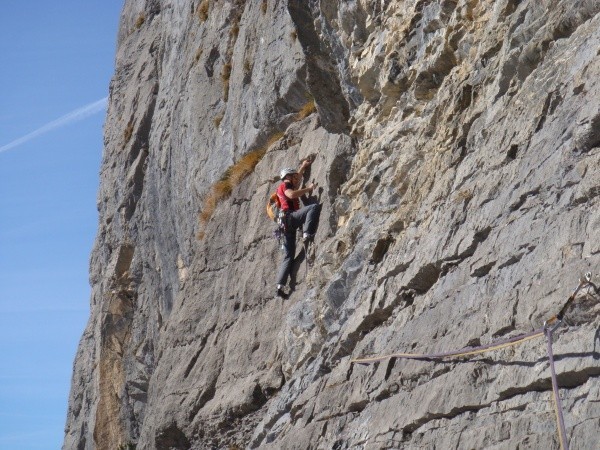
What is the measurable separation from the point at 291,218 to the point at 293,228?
217 mm

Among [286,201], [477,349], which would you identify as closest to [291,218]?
[286,201]

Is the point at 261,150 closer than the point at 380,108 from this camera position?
No

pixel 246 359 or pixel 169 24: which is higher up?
pixel 169 24

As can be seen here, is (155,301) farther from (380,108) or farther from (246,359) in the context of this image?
(380,108)

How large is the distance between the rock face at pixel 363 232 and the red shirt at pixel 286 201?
0.54 metres

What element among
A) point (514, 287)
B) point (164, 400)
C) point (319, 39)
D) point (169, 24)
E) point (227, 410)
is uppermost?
point (169, 24)

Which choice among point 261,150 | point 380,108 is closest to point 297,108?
point 261,150

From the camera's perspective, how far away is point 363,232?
1369 centimetres

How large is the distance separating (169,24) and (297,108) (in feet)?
30.4

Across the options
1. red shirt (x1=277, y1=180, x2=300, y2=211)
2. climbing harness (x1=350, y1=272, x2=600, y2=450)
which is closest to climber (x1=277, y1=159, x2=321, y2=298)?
red shirt (x1=277, y1=180, x2=300, y2=211)

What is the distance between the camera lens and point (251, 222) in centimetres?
1869

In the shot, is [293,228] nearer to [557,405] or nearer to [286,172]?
[286,172]

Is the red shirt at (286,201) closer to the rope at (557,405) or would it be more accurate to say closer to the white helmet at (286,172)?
the white helmet at (286,172)

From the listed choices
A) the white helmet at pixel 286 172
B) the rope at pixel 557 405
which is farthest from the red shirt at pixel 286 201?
the rope at pixel 557 405
